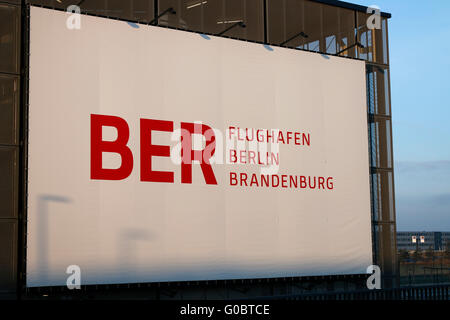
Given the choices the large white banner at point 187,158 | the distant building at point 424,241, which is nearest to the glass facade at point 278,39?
the large white banner at point 187,158

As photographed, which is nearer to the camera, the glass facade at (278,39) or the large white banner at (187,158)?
the glass facade at (278,39)

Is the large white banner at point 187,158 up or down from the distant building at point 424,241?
up

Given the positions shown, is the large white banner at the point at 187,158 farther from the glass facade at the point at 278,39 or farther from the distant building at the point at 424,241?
the distant building at the point at 424,241

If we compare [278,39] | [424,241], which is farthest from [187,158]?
[424,241]

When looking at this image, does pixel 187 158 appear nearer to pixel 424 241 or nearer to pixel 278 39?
pixel 278 39

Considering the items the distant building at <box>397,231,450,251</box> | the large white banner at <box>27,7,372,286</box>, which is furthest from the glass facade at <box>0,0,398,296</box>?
the distant building at <box>397,231,450,251</box>

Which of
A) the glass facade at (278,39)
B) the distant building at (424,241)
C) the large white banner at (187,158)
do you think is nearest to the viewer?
the glass facade at (278,39)

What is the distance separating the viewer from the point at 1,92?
65.0 ft

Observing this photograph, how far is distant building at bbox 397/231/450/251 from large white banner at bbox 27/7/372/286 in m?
9.90

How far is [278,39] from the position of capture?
25.5 metres

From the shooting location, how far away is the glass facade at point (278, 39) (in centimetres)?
1986

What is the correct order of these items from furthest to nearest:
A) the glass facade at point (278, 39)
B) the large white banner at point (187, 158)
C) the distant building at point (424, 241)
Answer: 1. the distant building at point (424, 241)
2. the large white banner at point (187, 158)
3. the glass facade at point (278, 39)

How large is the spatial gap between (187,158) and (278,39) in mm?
6240

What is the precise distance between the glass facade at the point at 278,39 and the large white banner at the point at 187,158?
598 mm
